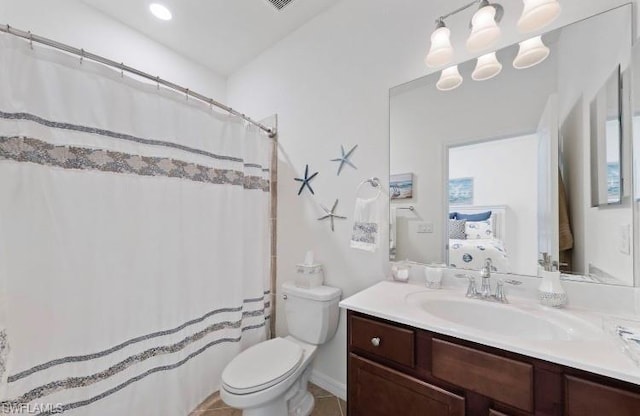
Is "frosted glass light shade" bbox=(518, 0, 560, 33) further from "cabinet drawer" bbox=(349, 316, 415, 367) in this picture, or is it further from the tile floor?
the tile floor

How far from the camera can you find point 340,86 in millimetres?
1747

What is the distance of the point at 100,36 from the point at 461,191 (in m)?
2.57

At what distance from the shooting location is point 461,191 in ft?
4.38

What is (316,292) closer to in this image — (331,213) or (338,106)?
(331,213)

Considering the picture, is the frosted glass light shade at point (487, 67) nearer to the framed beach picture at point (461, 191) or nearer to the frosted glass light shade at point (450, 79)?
the frosted glass light shade at point (450, 79)

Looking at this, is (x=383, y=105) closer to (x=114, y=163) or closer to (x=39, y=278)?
(x=114, y=163)

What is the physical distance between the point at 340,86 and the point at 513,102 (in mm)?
992

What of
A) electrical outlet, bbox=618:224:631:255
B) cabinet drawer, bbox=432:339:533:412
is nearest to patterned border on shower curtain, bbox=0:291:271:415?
cabinet drawer, bbox=432:339:533:412

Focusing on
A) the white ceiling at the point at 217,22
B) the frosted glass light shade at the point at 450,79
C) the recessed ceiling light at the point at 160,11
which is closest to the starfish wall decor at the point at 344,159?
the frosted glass light shade at the point at 450,79

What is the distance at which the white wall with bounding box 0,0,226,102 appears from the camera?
1.52 meters

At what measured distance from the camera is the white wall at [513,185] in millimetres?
1160

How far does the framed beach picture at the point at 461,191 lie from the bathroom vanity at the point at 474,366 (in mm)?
475

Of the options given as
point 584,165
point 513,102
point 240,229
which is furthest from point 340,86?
point 584,165

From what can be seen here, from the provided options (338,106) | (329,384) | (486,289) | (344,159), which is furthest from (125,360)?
(338,106)
